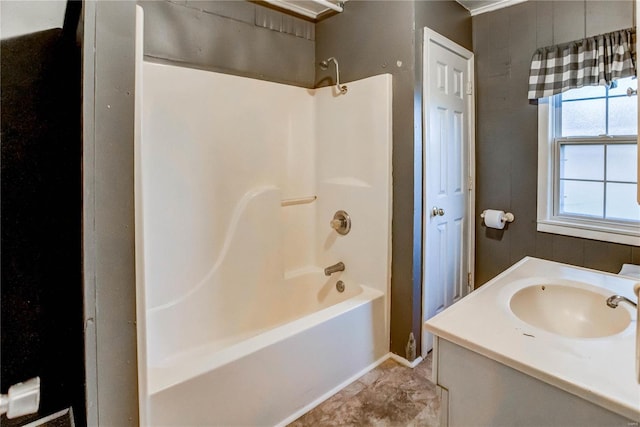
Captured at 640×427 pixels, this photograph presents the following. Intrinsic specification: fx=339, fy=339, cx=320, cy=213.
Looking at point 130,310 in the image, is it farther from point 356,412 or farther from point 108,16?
point 356,412

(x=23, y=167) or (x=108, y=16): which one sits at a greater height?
(x=108, y=16)

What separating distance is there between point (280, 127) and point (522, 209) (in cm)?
180

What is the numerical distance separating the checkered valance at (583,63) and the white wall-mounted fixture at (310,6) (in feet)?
4.41

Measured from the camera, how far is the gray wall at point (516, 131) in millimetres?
2074

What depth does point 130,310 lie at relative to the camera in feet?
3.05

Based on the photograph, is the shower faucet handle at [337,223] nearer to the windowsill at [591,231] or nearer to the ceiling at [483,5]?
the windowsill at [591,231]

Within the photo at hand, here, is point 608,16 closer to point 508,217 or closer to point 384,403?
point 508,217

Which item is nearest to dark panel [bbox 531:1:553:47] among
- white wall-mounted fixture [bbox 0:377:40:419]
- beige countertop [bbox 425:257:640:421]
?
beige countertop [bbox 425:257:640:421]

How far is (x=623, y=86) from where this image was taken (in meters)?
1.96

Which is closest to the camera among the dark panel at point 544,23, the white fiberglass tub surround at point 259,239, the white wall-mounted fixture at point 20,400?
the white wall-mounted fixture at point 20,400

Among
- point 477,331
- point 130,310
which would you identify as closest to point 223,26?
point 130,310

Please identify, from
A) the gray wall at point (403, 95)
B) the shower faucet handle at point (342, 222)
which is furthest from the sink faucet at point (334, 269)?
the gray wall at point (403, 95)

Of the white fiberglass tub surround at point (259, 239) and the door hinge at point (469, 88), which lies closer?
the white fiberglass tub surround at point (259, 239)

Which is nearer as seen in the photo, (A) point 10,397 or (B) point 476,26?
(A) point 10,397
